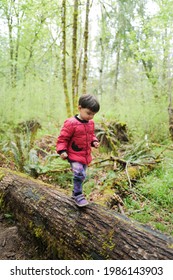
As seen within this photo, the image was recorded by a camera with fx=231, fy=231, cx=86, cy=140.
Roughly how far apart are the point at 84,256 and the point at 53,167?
271 centimetres

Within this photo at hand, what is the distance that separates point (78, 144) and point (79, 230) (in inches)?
40.1

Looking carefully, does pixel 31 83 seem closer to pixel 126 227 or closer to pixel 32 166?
pixel 32 166

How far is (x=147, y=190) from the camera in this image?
14.9ft

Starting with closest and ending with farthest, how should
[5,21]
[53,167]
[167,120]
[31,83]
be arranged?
[53,167] → [167,120] → [31,83] → [5,21]

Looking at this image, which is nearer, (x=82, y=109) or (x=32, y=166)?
(x=82, y=109)

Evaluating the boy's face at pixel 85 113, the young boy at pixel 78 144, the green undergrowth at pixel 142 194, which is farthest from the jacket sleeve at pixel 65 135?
the green undergrowth at pixel 142 194

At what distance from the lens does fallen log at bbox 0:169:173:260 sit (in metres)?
2.28

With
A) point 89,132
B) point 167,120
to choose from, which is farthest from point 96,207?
point 167,120

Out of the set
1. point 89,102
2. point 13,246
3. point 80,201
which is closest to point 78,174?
point 80,201

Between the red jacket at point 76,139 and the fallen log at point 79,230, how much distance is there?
633mm

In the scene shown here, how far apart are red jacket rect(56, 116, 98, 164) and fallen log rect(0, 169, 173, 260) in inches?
24.9

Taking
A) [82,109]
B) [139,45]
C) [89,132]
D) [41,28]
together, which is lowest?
[89,132]

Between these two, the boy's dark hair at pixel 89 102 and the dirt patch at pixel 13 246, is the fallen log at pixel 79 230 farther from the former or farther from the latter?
the boy's dark hair at pixel 89 102

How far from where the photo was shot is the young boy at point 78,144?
9.24ft
